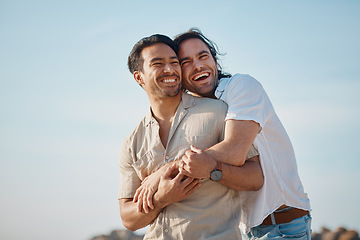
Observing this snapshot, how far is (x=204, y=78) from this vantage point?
4.28 metres

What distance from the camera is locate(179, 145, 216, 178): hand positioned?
321cm

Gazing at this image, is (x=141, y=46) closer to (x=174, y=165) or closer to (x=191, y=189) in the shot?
(x=174, y=165)

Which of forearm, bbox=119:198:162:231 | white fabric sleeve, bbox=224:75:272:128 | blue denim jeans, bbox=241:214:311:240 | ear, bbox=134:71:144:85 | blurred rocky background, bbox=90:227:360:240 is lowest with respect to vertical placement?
blurred rocky background, bbox=90:227:360:240

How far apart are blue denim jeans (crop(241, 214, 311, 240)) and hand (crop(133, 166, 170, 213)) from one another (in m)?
1.06

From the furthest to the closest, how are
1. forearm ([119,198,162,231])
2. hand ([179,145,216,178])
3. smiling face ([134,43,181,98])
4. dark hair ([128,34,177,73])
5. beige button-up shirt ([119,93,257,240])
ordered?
dark hair ([128,34,177,73]) → smiling face ([134,43,181,98]) → forearm ([119,198,162,231]) → beige button-up shirt ([119,93,257,240]) → hand ([179,145,216,178])

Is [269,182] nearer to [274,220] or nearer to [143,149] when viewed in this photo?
[274,220]

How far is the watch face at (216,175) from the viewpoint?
326cm

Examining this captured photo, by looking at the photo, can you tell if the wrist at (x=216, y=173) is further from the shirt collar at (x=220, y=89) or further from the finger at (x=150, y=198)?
the shirt collar at (x=220, y=89)

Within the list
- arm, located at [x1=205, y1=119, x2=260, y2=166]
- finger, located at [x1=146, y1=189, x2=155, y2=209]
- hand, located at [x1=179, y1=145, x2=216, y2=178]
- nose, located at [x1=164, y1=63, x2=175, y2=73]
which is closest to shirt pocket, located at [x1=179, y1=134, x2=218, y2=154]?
arm, located at [x1=205, y1=119, x2=260, y2=166]

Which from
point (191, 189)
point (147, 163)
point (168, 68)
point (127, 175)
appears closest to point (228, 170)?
point (191, 189)

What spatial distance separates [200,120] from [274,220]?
3.67 ft

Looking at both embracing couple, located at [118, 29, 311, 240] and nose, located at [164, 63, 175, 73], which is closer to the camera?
embracing couple, located at [118, 29, 311, 240]

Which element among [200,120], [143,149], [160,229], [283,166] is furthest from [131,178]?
[283,166]

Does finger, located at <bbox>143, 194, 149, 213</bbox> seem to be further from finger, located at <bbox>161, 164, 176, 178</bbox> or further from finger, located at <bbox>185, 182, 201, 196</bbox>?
finger, located at <bbox>185, 182, 201, 196</bbox>
